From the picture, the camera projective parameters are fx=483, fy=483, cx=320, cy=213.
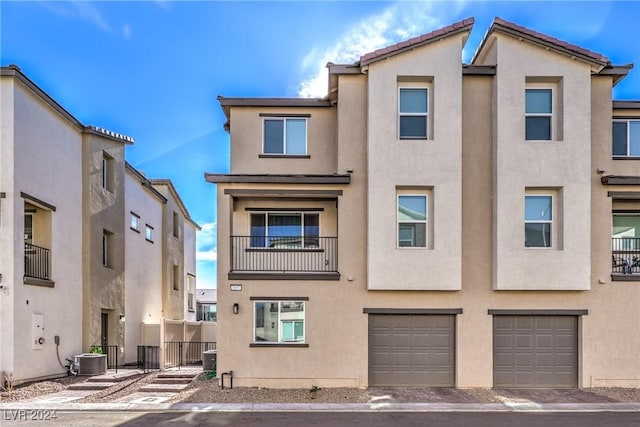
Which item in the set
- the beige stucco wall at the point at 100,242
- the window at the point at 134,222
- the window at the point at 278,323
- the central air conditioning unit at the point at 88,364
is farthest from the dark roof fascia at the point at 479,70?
the window at the point at 134,222

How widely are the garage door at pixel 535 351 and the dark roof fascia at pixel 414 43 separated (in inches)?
317

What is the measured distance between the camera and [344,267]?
13719 mm

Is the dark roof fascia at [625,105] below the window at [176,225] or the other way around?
the other way around

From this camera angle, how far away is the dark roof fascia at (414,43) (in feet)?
44.7

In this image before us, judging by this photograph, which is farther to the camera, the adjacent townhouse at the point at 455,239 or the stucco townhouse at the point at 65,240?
the adjacent townhouse at the point at 455,239

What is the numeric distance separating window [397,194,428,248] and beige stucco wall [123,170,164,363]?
39.3 feet

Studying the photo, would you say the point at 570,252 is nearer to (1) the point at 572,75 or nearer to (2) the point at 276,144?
(1) the point at 572,75

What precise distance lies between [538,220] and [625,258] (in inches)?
126

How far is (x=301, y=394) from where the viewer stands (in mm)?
12805

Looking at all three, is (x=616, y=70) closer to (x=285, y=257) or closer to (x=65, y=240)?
(x=285, y=257)

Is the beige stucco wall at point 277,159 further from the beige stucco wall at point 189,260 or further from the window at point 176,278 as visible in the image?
the beige stucco wall at point 189,260

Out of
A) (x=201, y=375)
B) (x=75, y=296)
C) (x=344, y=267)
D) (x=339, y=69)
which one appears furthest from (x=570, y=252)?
(x=75, y=296)

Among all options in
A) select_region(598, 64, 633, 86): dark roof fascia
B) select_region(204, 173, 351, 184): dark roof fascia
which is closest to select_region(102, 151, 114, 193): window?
select_region(204, 173, 351, 184): dark roof fascia

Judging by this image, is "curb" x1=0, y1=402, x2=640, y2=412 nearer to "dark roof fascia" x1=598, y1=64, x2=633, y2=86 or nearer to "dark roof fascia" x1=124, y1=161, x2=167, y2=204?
"dark roof fascia" x1=598, y1=64, x2=633, y2=86
